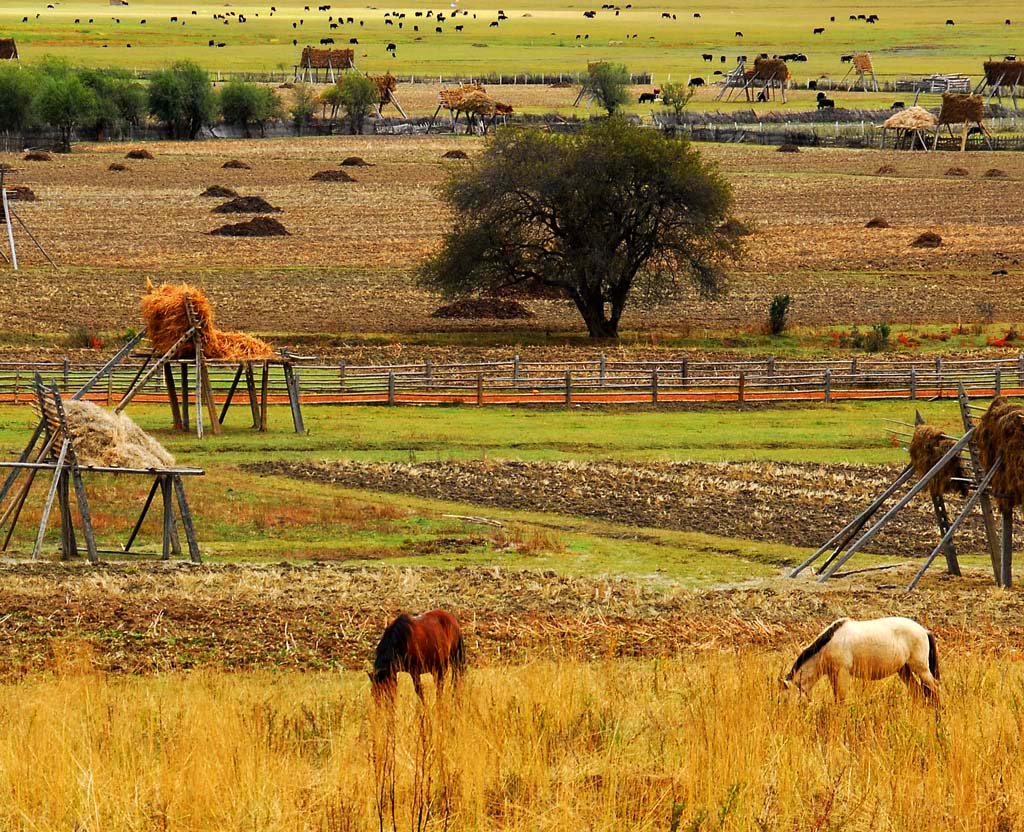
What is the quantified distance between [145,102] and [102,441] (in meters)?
104

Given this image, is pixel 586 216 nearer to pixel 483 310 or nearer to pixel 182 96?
pixel 483 310

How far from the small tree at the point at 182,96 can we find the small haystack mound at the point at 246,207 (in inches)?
1780

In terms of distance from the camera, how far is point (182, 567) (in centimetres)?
2062

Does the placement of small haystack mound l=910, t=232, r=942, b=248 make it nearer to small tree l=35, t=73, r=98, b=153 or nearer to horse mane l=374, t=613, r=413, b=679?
horse mane l=374, t=613, r=413, b=679

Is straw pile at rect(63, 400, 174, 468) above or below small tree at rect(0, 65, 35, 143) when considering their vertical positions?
below

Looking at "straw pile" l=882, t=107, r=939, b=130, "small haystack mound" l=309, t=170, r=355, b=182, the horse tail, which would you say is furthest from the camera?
"straw pile" l=882, t=107, r=939, b=130

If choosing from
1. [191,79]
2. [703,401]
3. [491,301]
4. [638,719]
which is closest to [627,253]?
[491,301]

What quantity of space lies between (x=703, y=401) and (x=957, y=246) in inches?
1270

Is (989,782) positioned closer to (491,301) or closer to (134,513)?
(134,513)

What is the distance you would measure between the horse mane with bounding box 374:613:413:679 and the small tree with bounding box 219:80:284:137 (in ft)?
388

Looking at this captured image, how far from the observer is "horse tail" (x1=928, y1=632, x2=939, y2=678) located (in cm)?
1102

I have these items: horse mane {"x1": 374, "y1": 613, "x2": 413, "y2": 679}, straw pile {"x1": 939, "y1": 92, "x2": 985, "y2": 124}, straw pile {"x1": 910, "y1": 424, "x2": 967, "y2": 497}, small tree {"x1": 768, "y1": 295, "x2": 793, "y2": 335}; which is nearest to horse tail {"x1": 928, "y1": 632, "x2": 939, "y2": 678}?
horse mane {"x1": 374, "y1": 613, "x2": 413, "y2": 679}

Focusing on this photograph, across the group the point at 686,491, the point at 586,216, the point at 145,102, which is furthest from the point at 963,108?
the point at 686,491

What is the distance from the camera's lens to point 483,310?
165 ft
